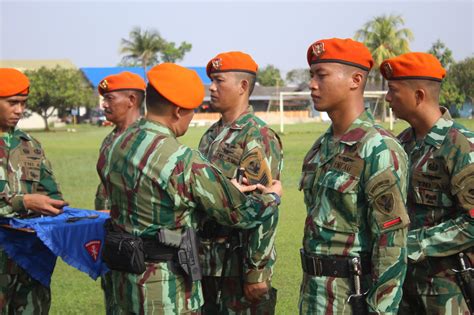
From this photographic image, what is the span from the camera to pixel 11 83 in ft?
16.7

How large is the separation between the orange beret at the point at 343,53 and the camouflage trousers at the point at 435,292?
1.28 metres

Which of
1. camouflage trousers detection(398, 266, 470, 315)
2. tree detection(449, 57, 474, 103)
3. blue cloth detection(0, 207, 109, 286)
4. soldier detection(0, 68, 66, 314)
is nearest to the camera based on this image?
camouflage trousers detection(398, 266, 470, 315)

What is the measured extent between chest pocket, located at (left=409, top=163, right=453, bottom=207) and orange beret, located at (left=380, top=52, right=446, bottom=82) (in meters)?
0.57

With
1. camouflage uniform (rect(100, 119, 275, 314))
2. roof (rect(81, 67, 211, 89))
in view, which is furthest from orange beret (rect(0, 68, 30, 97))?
roof (rect(81, 67, 211, 89))

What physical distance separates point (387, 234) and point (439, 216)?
80cm

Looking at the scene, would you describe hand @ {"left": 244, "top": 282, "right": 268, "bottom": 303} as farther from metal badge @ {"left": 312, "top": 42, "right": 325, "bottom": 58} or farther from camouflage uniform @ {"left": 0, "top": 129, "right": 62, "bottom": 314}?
camouflage uniform @ {"left": 0, "top": 129, "right": 62, "bottom": 314}

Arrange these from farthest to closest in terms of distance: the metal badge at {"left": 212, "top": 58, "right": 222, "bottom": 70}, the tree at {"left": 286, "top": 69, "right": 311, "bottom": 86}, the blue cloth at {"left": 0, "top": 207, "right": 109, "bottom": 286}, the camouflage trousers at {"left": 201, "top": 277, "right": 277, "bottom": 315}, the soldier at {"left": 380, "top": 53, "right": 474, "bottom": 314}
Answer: the tree at {"left": 286, "top": 69, "right": 311, "bottom": 86} → the metal badge at {"left": 212, "top": 58, "right": 222, "bottom": 70} → the blue cloth at {"left": 0, "top": 207, "right": 109, "bottom": 286} → the camouflage trousers at {"left": 201, "top": 277, "right": 277, "bottom": 315} → the soldier at {"left": 380, "top": 53, "right": 474, "bottom": 314}

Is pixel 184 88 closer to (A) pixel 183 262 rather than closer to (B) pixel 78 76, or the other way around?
(A) pixel 183 262

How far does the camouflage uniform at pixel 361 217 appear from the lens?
3.15 metres

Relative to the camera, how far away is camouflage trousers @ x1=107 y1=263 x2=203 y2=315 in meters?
3.49

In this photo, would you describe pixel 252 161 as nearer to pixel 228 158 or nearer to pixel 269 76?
pixel 228 158

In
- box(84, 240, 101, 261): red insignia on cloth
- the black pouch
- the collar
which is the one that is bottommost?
box(84, 240, 101, 261): red insignia on cloth

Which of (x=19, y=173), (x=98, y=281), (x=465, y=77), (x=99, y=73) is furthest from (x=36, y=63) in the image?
(x=19, y=173)

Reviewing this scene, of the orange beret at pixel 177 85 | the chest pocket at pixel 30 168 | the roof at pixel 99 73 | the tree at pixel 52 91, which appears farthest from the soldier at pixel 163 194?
the roof at pixel 99 73
